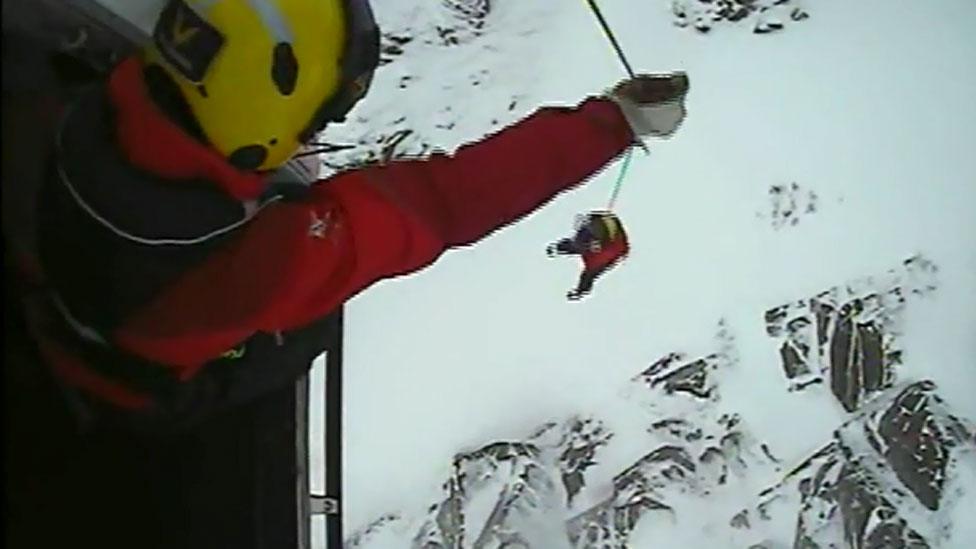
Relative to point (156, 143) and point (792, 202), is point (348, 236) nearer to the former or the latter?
point (156, 143)

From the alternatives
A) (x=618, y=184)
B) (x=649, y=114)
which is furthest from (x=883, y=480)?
(x=649, y=114)

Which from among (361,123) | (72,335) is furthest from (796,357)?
(72,335)

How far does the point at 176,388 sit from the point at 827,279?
74cm

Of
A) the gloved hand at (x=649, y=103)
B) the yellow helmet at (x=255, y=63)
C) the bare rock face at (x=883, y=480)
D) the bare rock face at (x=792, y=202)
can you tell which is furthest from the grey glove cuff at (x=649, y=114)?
the bare rock face at (x=883, y=480)

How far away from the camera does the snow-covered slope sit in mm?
1381

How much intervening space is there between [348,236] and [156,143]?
0.13 m

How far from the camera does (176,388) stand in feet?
3.02

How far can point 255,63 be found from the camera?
0.81 m

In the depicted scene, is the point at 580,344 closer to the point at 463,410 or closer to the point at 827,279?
the point at 463,410

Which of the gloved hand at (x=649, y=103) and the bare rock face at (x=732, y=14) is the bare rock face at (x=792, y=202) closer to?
the bare rock face at (x=732, y=14)

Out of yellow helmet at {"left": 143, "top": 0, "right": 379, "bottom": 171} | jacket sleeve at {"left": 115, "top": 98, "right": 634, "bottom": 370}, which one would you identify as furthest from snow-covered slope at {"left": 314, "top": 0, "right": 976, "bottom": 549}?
yellow helmet at {"left": 143, "top": 0, "right": 379, "bottom": 171}

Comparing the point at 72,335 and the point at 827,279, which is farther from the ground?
the point at 72,335

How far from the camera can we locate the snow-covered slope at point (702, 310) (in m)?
1.38

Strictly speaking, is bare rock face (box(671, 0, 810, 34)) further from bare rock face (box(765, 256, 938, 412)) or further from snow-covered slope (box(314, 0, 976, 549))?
bare rock face (box(765, 256, 938, 412))
